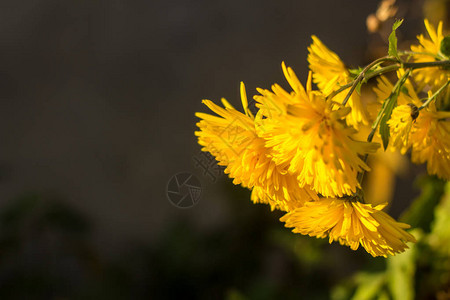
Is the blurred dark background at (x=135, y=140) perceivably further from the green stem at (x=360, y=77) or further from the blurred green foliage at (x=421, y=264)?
the green stem at (x=360, y=77)

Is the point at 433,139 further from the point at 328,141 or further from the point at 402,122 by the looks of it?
the point at 328,141

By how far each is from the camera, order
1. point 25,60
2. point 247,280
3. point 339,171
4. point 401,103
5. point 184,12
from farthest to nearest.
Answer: point 247,280 < point 184,12 < point 25,60 < point 401,103 < point 339,171

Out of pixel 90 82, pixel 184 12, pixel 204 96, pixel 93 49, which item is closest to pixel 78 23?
pixel 93 49

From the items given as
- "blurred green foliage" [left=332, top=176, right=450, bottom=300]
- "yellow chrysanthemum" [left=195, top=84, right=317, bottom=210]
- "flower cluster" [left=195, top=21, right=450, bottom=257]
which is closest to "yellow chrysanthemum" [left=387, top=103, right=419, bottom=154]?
"flower cluster" [left=195, top=21, right=450, bottom=257]

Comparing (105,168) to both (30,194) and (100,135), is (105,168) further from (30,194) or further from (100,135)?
(30,194)

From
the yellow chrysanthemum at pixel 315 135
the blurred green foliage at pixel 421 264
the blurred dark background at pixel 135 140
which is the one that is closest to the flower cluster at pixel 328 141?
the yellow chrysanthemum at pixel 315 135

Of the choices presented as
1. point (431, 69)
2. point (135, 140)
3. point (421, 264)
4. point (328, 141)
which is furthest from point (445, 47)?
point (135, 140)
